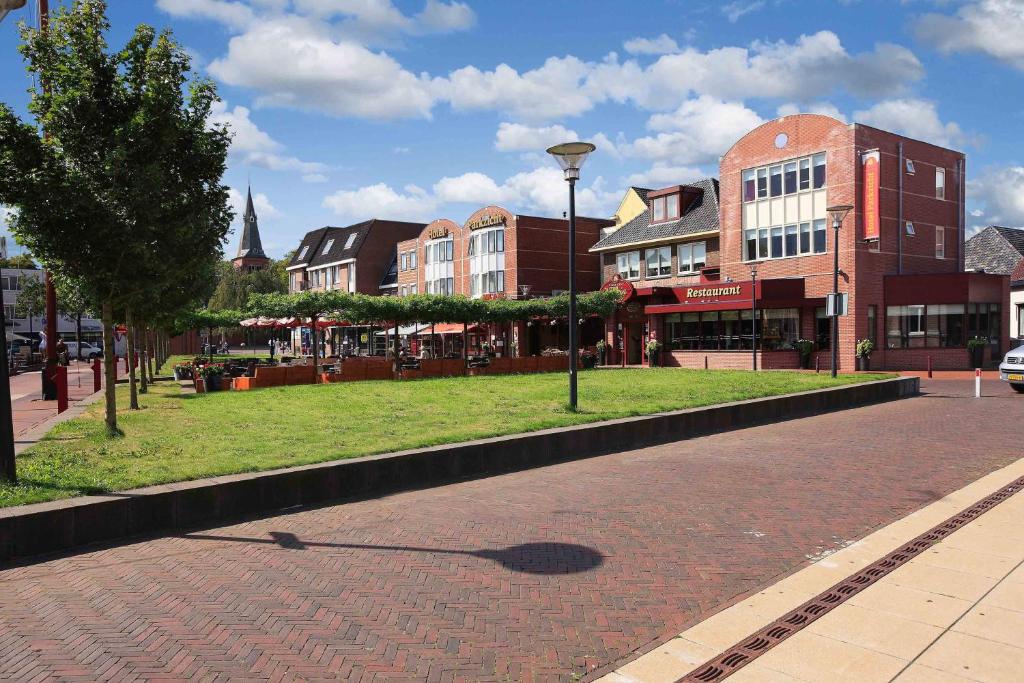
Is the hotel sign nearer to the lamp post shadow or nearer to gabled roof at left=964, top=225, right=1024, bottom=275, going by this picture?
gabled roof at left=964, top=225, right=1024, bottom=275

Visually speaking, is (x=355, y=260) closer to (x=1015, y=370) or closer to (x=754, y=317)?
(x=754, y=317)

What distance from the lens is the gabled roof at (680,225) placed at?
37.4 m

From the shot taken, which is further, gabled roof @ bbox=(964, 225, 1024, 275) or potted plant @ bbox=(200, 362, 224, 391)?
gabled roof @ bbox=(964, 225, 1024, 275)

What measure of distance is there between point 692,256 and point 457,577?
3423cm

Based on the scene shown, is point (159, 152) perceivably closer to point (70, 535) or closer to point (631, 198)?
point (70, 535)

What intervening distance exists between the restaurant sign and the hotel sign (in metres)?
23.3

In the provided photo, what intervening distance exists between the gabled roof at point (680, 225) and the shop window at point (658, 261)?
33.6 inches

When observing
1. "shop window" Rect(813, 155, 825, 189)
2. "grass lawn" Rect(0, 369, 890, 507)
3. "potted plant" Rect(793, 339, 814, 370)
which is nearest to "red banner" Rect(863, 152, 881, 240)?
"shop window" Rect(813, 155, 825, 189)

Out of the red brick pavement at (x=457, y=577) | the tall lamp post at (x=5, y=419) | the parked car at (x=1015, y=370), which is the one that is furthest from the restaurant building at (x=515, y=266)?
the tall lamp post at (x=5, y=419)

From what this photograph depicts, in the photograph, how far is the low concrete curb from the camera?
657 cm

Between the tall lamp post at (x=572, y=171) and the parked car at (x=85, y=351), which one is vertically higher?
the tall lamp post at (x=572, y=171)

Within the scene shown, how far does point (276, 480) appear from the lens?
804 cm

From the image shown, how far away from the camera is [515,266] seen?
4656 centimetres

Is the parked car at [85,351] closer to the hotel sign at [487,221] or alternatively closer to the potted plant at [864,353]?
the hotel sign at [487,221]
